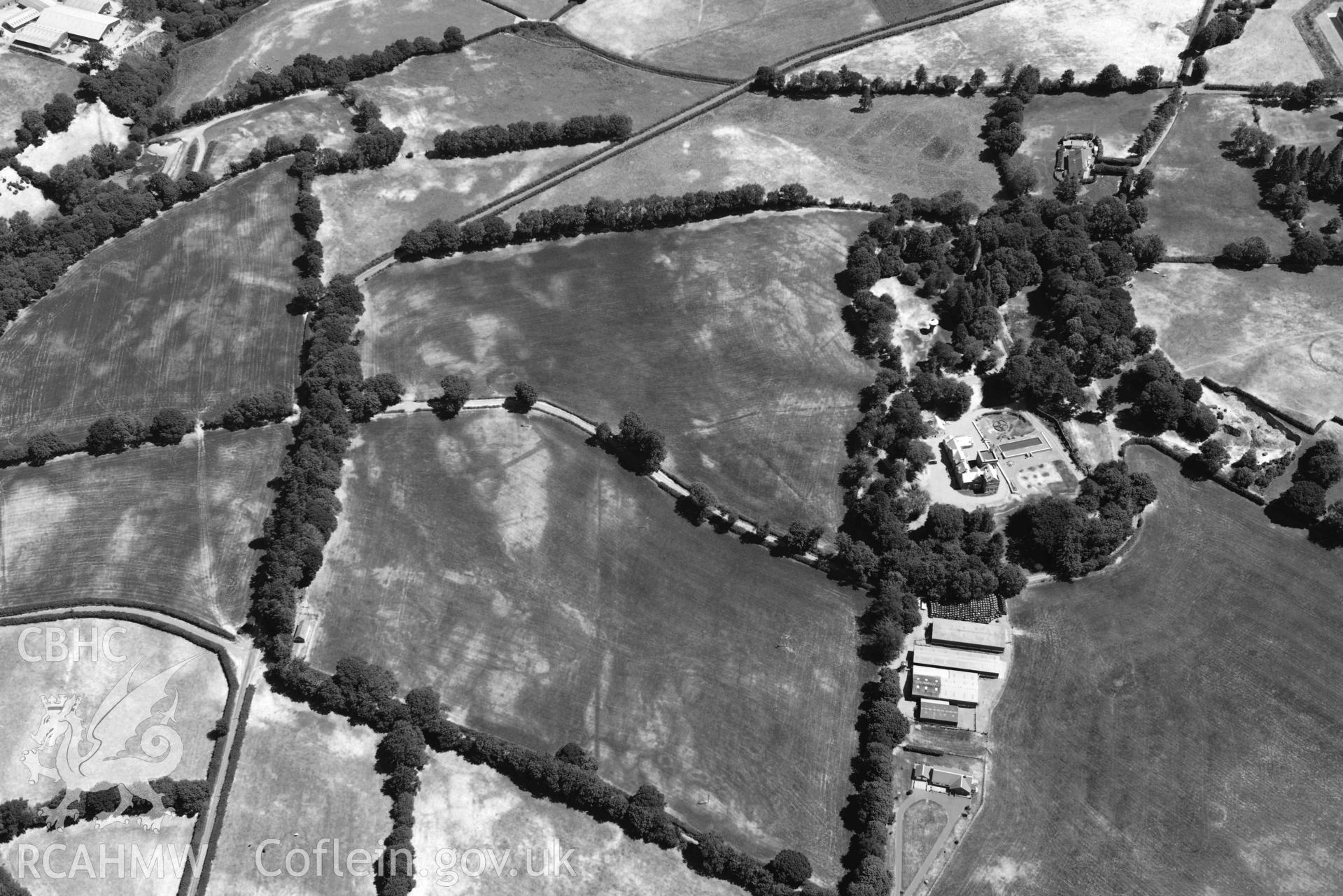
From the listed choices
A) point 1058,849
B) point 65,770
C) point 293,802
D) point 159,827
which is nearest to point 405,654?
point 293,802

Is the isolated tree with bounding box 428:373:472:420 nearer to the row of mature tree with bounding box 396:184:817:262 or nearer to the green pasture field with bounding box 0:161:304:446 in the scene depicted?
the green pasture field with bounding box 0:161:304:446

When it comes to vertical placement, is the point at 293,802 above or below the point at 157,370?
below

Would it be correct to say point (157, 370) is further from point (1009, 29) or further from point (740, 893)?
point (1009, 29)

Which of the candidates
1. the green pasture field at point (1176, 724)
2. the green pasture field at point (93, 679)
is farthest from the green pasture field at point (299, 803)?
the green pasture field at point (1176, 724)

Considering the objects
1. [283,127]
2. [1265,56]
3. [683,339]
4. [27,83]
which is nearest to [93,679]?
[683,339]

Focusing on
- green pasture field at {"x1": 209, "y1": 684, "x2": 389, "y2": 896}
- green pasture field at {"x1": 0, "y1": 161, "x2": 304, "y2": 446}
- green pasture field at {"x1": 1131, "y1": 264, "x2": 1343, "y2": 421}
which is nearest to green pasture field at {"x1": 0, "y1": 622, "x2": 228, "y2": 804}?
green pasture field at {"x1": 209, "y1": 684, "x2": 389, "y2": 896}

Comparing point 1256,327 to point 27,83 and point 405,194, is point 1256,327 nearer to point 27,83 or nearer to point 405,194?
point 405,194
